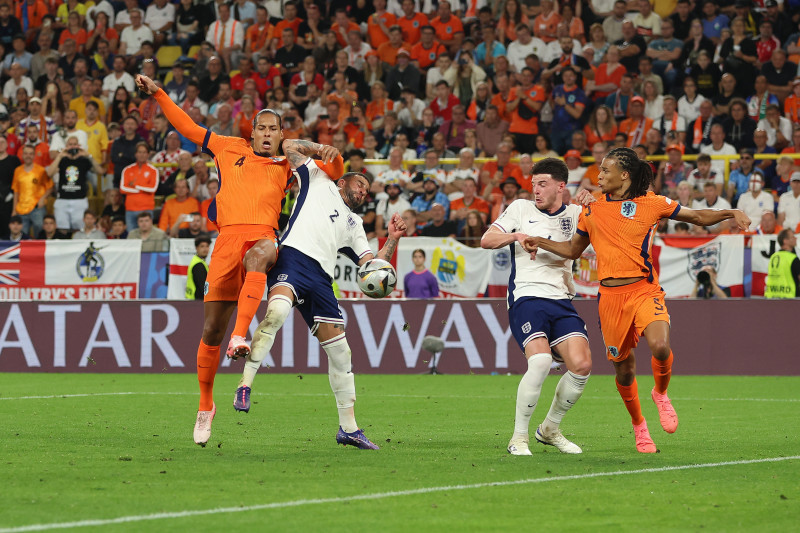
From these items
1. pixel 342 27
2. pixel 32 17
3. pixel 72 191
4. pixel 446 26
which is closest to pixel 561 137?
pixel 446 26

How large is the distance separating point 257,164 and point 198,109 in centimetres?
1577

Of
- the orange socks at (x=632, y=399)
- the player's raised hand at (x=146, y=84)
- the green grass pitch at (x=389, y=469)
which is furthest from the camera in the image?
the player's raised hand at (x=146, y=84)

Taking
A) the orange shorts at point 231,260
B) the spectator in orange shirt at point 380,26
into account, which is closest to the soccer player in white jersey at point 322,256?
the orange shorts at point 231,260

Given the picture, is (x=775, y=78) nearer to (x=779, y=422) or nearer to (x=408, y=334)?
(x=408, y=334)

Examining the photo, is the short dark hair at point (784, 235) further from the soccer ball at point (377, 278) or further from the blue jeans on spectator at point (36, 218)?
the blue jeans on spectator at point (36, 218)

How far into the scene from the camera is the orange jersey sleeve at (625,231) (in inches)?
354

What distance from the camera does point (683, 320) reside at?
18.0 metres

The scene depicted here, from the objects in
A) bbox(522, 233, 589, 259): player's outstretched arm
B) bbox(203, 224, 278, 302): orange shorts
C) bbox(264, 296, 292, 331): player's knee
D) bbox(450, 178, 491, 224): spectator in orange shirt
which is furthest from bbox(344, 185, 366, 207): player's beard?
bbox(450, 178, 491, 224): spectator in orange shirt

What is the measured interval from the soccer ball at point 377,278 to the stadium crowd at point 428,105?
10.2 meters

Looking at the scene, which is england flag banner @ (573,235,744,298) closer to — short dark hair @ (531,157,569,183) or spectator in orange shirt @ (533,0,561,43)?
spectator in orange shirt @ (533,0,561,43)

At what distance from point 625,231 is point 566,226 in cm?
51

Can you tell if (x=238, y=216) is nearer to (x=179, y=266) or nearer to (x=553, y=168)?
(x=553, y=168)

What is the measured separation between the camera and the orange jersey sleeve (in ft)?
29.5

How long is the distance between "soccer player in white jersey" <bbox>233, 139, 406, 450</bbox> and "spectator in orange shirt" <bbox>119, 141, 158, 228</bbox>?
13.4m
